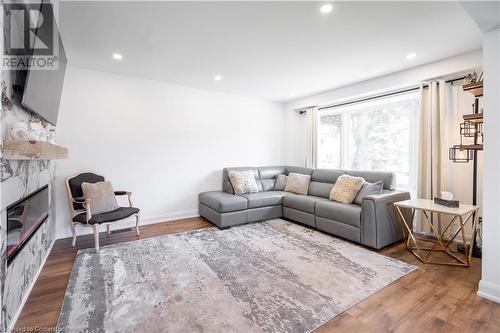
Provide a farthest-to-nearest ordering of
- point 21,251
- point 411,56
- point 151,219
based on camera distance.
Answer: point 151,219 → point 411,56 → point 21,251

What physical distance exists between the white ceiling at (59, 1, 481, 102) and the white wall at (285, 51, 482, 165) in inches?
5.8

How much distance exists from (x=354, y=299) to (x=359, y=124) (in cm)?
365

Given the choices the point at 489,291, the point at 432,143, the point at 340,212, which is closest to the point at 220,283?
the point at 340,212

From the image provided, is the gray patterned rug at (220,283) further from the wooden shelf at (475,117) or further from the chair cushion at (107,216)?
the wooden shelf at (475,117)

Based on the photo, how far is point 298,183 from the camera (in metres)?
4.61

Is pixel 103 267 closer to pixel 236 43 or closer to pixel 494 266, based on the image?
pixel 236 43

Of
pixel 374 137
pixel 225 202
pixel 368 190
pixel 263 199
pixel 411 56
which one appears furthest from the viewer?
pixel 374 137

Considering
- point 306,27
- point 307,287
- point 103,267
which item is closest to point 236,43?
point 306,27

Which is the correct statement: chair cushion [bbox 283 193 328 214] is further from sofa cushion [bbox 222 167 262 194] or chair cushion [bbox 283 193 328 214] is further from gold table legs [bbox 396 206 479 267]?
gold table legs [bbox 396 206 479 267]

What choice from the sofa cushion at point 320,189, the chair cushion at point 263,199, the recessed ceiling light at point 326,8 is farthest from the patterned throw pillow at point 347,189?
the recessed ceiling light at point 326,8

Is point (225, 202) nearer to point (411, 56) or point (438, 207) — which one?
point (438, 207)

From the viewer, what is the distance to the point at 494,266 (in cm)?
195

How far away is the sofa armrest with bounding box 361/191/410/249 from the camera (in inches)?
115

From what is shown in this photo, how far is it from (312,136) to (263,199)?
6.57ft
